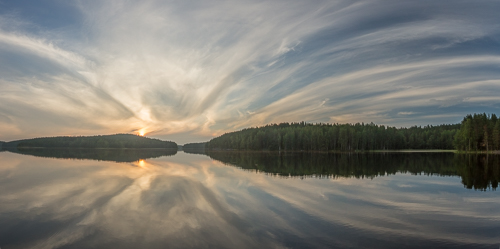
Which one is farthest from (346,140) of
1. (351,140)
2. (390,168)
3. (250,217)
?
(250,217)

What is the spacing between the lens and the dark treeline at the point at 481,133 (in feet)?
305

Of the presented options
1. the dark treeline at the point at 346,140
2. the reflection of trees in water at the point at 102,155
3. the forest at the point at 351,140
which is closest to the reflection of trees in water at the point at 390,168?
the reflection of trees in water at the point at 102,155

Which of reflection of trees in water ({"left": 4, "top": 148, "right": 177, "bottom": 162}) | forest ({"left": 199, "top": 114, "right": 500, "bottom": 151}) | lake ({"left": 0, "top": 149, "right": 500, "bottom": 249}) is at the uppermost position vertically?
forest ({"left": 199, "top": 114, "right": 500, "bottom": 151})

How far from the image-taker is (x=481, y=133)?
9700 cm

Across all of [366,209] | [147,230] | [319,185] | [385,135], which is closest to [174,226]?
[147,230]

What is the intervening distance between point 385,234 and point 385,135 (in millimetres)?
167234

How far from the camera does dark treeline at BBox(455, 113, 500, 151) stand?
305ft

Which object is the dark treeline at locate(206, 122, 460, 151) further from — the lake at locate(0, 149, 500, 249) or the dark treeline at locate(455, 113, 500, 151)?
the lake at locate(0, 149, 500, 249)

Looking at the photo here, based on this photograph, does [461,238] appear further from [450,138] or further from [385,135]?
[450,138]

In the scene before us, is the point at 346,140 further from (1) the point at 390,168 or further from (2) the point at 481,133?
(1) the point at 390,168

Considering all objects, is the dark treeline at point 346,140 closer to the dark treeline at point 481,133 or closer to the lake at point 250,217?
the dark treeline at point 481,133

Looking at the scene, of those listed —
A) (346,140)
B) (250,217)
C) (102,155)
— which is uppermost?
(346,140)

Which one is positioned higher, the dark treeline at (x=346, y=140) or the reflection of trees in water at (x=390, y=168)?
the dark treeline at (x=346, y=140)

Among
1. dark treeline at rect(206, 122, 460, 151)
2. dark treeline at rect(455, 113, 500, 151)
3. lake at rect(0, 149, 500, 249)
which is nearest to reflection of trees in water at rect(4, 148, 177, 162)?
lake at rect(0, 149, 500, 249)
